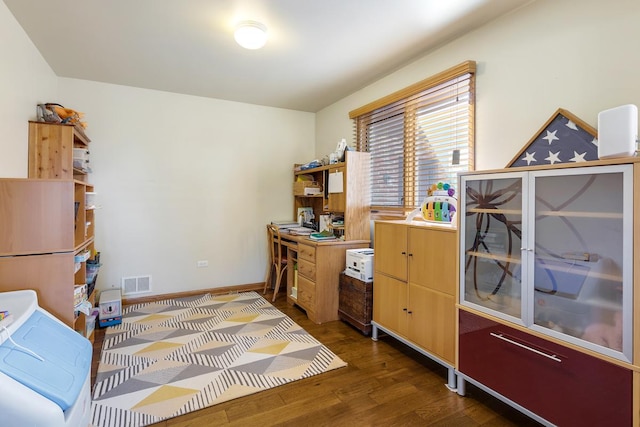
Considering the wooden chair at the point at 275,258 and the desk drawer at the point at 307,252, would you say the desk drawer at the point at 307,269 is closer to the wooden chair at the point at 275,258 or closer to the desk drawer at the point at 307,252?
the desk drawer at the point at 307,252

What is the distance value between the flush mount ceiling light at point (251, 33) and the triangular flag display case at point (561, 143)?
206cm

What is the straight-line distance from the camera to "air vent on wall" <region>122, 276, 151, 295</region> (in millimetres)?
3789

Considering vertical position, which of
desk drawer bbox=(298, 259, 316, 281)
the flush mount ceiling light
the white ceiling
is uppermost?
the white ceiling

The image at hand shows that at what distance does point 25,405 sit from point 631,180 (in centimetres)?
257

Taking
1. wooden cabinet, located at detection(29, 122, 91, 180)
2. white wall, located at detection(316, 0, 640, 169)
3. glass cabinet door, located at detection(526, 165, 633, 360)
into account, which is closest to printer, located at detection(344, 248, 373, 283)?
white wall, located at detection(316, 0, 640, 169)

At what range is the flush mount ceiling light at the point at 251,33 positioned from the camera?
2.38m

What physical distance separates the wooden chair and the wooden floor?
173 centimetres

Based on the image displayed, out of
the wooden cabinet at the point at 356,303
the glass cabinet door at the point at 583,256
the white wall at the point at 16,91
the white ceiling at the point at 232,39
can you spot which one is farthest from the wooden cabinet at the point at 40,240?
Result: the glass cabinet door at the point at 583,256

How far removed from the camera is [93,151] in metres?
3.63

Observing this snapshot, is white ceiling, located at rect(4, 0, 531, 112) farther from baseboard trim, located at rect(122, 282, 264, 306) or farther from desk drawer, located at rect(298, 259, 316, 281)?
baseboard trim, located at rect(122, 282, 264, 306)

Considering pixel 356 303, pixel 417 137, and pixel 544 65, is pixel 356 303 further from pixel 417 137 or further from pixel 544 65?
pixel 544 65

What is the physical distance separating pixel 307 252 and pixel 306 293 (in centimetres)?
45

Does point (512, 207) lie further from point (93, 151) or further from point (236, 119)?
point (93, 151)

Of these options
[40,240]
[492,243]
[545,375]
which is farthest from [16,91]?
[545,375]
